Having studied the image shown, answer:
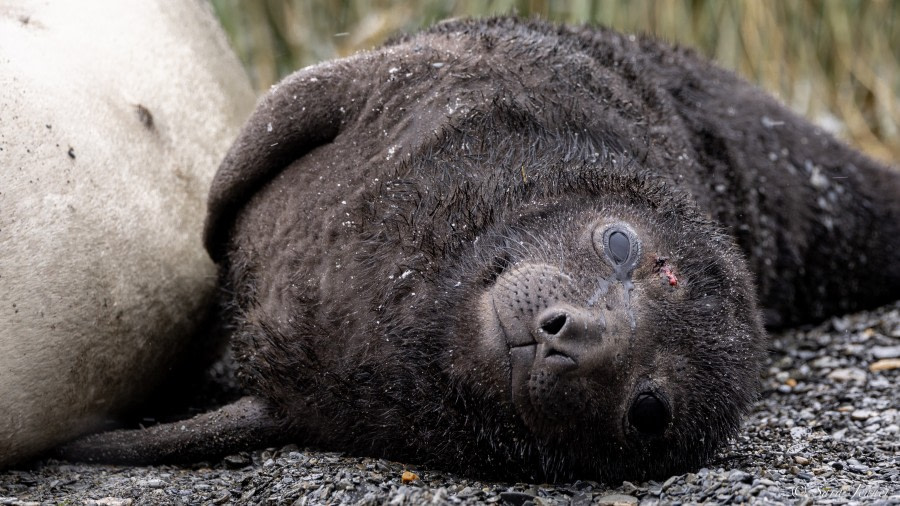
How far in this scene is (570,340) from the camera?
2.69 metres

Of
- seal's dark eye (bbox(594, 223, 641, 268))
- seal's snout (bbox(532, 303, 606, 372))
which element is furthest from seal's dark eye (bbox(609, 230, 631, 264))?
seal's snout (bbox(532, 303, 606, 372))

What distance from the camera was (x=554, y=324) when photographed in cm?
270

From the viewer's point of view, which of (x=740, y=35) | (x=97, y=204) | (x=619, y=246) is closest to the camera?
(x=619, y=246)

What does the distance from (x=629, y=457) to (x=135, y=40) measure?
2708 mm

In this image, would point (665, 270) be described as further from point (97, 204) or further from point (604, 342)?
point (97, 204)

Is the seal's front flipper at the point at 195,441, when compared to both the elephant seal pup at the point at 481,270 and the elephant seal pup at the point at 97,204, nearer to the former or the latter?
the elephant seal pup at the point at 481,270

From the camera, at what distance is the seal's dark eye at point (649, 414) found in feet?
9.29

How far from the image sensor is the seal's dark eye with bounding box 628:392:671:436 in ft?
9.29

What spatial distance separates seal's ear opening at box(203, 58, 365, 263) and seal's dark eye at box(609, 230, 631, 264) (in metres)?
1.11

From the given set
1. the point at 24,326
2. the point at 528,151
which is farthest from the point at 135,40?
the point at 528,151

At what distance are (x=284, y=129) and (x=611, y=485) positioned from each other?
5.41ft

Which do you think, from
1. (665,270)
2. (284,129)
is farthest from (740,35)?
(665,270)

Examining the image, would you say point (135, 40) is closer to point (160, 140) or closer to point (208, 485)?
point (160, 140)

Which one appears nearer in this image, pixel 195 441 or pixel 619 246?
pixel 619 246
